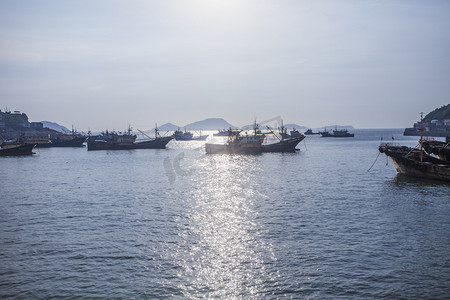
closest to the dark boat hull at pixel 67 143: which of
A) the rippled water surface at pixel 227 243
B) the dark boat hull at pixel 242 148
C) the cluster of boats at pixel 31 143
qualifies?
the cluster of boats at pixel 31 143

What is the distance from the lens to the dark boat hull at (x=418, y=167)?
3934 cm

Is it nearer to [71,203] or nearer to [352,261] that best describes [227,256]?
[352,261]

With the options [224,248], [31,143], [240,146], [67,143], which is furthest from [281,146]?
[67,143]

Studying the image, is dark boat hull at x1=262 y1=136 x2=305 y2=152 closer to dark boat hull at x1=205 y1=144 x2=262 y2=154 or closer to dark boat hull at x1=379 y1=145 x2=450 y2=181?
dark boat hull at x1=205 y1=144 x2=262 y2=154

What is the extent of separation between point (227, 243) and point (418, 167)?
3439cm

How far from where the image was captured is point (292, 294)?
42.8 feet

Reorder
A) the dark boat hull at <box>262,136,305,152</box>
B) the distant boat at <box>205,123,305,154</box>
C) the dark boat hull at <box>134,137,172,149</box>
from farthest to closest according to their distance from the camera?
the dark boat hull at <box>134,137,172,149</box> < the dark boat hull at <box>262,136,305,152</box> < the distant boat at <box>205,123,305,154</box>

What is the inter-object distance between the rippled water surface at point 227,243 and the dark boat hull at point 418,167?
5.95 m

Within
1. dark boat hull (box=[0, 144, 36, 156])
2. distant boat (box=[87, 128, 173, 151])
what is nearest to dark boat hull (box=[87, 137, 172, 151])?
distant boat (box=[87, 128, 173, 151])

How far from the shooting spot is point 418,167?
42.1 meters

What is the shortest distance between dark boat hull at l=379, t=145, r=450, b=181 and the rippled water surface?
19.5 ft

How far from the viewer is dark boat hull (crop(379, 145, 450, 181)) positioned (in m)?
39.3

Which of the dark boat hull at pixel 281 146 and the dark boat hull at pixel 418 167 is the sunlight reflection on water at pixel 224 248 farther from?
the dark boat hull at pixel 281 146

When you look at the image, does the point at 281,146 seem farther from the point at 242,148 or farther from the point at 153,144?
the point at 153,144
